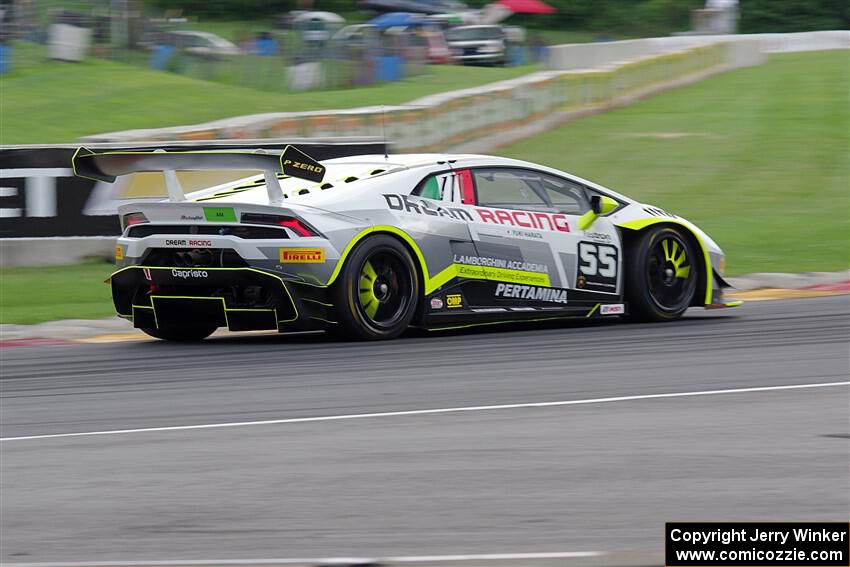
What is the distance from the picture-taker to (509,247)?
9398 mm

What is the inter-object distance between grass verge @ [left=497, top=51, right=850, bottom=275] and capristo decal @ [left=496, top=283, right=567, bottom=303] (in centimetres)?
420

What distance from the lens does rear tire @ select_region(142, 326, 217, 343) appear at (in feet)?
31.7

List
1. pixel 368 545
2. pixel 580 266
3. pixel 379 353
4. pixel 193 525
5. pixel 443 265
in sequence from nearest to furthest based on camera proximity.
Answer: pixel 368 545 → pixel 193 525 → pixel 379 353 → pixel 443 265 → pixel 580 266

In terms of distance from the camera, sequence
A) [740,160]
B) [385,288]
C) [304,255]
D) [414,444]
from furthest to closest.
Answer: [740,160], [385,288], [304,255], [414,444]

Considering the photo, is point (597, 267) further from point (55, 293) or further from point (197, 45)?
point (197, 45)

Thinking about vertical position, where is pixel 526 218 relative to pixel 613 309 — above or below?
above

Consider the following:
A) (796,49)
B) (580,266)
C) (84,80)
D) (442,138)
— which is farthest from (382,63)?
(580,266)

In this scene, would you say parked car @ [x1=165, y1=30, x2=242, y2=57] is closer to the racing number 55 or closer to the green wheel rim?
the racing number 55

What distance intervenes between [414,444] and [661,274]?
4559 millimetres

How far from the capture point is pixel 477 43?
154 ft

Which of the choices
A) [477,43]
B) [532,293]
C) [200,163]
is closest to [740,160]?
[532,293]

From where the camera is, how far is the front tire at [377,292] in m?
8.60

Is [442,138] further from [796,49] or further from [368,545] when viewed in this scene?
[796,49]

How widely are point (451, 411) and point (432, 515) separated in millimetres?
1945
